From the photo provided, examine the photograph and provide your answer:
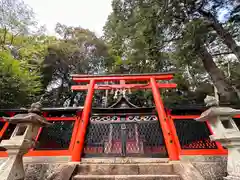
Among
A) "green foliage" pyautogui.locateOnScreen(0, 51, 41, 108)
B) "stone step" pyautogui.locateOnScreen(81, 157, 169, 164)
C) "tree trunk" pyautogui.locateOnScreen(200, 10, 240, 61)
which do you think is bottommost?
"stone step" pyautogui.locateOnScreen(81, 157, 169, 164)

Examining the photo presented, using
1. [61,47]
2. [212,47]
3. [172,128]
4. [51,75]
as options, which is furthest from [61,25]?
[172,128]

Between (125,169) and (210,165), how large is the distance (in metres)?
1.87

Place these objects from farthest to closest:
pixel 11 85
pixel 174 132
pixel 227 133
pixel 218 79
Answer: pixel 218 79
pixel 11 85
pixel 174 132
pixel 227 133

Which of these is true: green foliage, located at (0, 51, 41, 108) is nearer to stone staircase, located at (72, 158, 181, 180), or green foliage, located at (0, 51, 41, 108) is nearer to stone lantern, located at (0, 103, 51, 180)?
stone lantern, located at (0, 103, 51, 180)

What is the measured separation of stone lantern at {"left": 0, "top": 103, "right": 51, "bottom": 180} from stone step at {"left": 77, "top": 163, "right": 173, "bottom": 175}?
114 centimetres

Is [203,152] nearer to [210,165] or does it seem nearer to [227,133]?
[210,165]

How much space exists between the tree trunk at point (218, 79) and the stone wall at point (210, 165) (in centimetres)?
393

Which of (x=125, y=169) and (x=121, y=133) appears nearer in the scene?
(x=125, y=169)

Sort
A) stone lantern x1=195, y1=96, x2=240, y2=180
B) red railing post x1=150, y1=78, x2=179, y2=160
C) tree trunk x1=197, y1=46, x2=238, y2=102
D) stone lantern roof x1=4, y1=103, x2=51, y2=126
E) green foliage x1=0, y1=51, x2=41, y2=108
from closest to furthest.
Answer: stone lantern x1=195, y1=96, x2=240, y2=180 → stone lantern roof x1=4, y1=103, x2=51, y2=126 → red railing post x1=150, y1=78, x2=179, y2=160 → green foliage x1=0, y1=51, x2=41, y2=108 → tree trunk x1=197, y1=46, x2=238, y2=102

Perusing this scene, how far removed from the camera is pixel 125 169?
10.6 ft

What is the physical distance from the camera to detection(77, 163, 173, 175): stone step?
3.15 m

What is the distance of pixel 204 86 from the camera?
45.1ft

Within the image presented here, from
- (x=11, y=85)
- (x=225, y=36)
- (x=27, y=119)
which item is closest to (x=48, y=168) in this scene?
(x=27, y=119)

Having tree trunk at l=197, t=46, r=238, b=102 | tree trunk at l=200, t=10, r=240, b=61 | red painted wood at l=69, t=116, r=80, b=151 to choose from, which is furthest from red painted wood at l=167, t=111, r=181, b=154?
tree trunk at l=200, t=10, r=240, b=61
